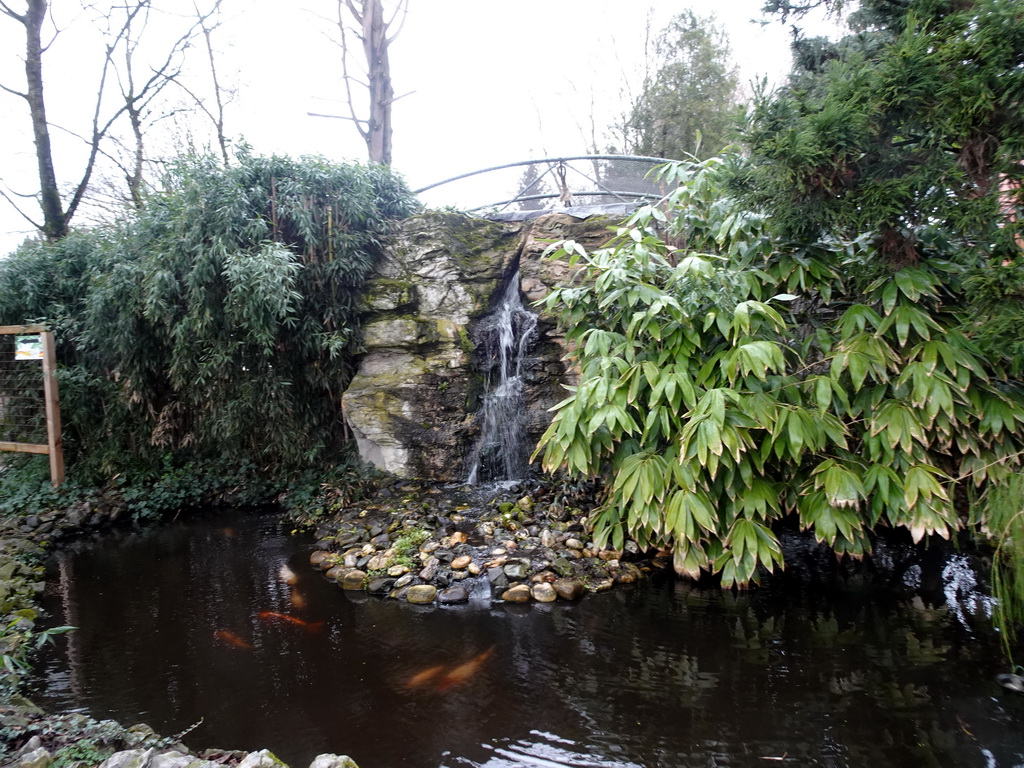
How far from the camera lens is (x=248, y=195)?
21.7 ft

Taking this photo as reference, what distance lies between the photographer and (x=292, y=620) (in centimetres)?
425

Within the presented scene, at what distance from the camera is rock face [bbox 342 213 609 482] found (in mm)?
6680

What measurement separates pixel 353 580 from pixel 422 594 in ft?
2.23

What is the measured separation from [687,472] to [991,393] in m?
1.76

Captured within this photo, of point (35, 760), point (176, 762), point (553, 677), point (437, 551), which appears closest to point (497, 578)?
point (437, 551)

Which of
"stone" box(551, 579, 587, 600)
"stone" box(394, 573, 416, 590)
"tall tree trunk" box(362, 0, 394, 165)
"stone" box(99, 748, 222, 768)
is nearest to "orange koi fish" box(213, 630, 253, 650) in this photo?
"stone" box(394, 573, 416, 590)

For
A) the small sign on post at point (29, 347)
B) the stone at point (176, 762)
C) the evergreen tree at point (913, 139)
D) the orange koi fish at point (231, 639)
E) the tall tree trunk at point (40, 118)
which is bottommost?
the orange koi fish at point (231, 639)

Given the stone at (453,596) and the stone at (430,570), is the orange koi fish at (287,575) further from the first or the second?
Answer: the stone at (453,596)

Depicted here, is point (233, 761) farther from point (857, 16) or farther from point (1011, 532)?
point (857, 16)

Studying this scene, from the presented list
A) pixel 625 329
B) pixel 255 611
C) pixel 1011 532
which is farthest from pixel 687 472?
pixel 255 611

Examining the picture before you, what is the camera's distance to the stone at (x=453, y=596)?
4461mm

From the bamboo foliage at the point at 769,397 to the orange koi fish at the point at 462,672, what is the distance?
1357 mm

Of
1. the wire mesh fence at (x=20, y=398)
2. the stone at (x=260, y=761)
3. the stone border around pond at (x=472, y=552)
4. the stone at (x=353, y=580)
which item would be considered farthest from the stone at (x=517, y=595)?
the wire mesh fence at (x=20, y=398)

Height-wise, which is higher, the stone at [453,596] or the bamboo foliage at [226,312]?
the bamboo foliage at [226,312]
